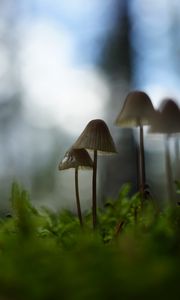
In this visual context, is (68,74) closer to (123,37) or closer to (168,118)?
(123,37)

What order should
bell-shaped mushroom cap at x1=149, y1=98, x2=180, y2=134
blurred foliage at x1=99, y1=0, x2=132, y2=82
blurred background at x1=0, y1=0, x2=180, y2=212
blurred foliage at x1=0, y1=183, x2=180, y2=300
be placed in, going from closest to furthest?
blurred foliage at x1=0, y1=183, x2=180, y2=300 < bell-shaped mushroom cap at x1=149, y1=98, x2=180, y2=134 < blurred foliage at x1=99, y1=0, x2=132, y2=82 < blurred background at x1=0, y1=0, x2=180, y2=212

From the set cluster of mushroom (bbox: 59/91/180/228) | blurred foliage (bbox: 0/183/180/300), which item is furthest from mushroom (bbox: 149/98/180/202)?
blurred foliage (bbox: 0/183/180/300)

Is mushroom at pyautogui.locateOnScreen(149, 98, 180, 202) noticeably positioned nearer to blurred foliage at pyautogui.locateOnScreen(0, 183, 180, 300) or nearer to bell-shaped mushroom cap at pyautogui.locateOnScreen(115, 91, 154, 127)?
bell-shaped mushroom cap at pyautogui.locateOnScreen(115, 91, 154, 127)

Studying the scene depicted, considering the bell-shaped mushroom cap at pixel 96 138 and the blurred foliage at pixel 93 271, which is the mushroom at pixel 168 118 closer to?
the bell-shaped mushroom cap at pixel 96 138

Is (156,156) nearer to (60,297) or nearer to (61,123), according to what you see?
(61,123)

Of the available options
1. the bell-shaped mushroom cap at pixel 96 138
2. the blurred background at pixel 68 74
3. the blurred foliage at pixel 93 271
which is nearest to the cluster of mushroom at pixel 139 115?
the bell-shaped mushroom cap at pixel 96 138

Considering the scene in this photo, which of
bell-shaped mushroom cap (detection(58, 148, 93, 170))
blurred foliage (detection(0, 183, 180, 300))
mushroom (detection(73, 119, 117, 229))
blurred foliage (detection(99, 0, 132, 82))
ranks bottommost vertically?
blurred foliage (detection(0, 183, 180, 300))

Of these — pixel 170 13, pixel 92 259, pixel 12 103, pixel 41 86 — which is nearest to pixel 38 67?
pixel 41 86
